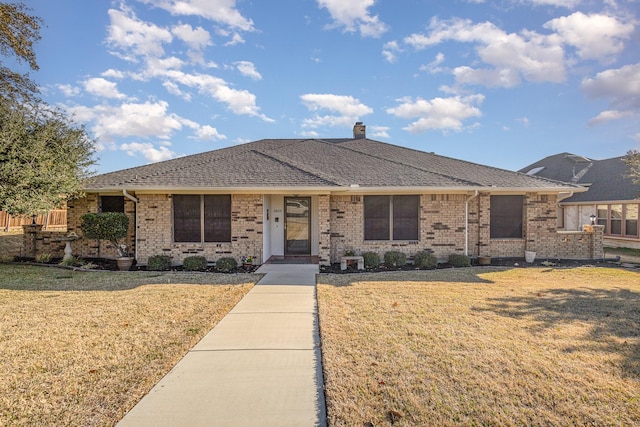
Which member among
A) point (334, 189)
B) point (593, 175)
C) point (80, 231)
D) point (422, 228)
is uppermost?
point (593, 175)

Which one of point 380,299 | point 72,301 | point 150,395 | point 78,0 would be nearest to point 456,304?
point 380,299

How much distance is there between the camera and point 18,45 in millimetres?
11281

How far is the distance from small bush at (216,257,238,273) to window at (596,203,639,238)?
18.9 m

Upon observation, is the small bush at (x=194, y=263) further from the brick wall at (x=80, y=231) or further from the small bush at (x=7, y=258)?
the small bush at (x=7, y=258)

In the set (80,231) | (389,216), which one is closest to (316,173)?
(389,216)

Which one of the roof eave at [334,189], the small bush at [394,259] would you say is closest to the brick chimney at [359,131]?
the roof eave at [334,189]

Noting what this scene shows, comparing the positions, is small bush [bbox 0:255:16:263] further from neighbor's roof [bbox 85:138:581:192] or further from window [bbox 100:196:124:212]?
neighbor's roof [bbox 85:138:581:192]

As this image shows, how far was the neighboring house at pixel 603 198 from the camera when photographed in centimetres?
1645

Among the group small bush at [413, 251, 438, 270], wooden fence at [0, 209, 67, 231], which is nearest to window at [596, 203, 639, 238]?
small bush at [413, 251, 438, 270]

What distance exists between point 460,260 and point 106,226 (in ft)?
36.8

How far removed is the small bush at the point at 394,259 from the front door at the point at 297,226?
289 centimetres

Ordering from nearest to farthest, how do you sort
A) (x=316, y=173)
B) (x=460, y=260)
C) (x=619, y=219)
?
1. (x=460, y=260)
2. (x=316, y=173)
3. (x=619, y=219)

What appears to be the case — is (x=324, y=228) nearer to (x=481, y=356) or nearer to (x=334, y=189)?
(x=334, y=189)

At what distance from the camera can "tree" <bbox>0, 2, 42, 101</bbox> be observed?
11.0 metres
